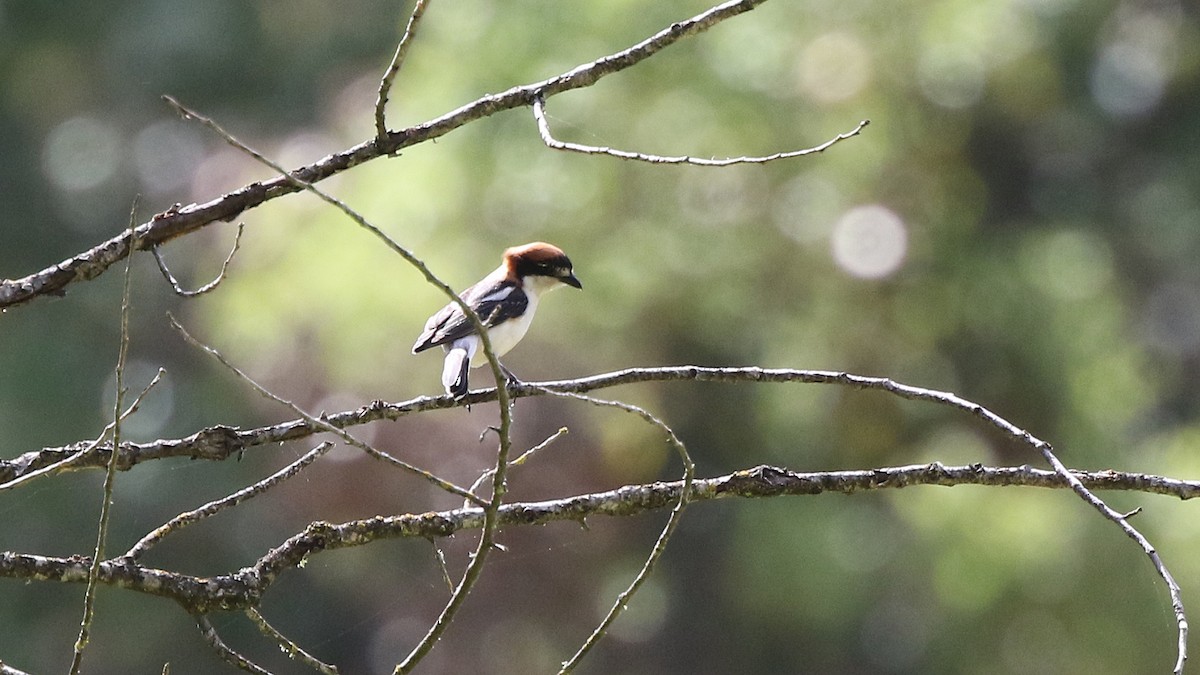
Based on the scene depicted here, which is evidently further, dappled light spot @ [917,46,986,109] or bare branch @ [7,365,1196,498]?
dappled light spot @ [917,46,986,109]

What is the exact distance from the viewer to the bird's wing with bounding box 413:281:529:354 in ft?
14.6

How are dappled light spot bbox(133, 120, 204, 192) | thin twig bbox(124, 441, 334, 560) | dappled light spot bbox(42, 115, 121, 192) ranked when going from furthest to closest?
dappled light spot bbox(42, 115, 121, 192) < dappled light spot bbox(133, 120, 204, 192) < thin twig bbox(124, 441, 334, 560)

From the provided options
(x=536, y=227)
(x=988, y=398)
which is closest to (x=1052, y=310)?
(x=988, y=398)

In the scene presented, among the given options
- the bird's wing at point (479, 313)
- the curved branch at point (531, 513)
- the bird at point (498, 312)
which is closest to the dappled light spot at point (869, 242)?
the bird at point (498, 312)

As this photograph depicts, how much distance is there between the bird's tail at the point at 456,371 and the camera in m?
3.96

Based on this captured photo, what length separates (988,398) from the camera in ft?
28.1

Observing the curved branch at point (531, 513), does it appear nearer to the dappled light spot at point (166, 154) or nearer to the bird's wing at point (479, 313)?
the bird's wing at point (479, 313)

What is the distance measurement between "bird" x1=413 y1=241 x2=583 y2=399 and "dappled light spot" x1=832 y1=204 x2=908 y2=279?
4.07 m

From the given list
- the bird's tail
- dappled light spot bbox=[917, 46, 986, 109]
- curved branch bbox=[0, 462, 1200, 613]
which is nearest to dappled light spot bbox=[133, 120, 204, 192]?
dappled light spot bbox=[917, 46, 986, 109]

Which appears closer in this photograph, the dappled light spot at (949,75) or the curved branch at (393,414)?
the curved branch at (393,414)

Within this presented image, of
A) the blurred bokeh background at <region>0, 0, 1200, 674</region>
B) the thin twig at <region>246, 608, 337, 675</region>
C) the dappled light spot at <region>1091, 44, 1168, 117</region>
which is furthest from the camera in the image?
the dappled light spot at <region>1091, 44, 1168, 117</region>

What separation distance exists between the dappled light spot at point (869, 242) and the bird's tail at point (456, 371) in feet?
16.5

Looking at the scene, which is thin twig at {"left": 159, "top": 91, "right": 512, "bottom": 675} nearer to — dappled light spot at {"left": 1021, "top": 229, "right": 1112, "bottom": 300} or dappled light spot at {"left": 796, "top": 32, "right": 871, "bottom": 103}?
dappled light spot at {"left": 796, "top": 32, "right": 871, "bottom": 103}

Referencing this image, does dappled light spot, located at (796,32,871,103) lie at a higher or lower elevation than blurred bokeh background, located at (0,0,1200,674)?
higher
